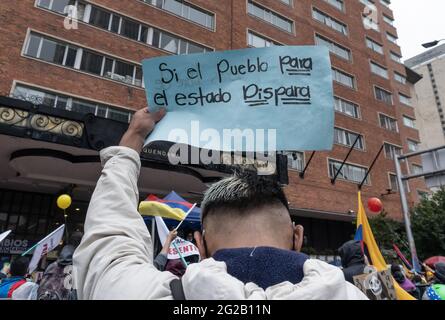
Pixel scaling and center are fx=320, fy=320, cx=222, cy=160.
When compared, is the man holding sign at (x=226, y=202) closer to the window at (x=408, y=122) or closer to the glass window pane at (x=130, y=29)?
the glass window pane at (x=130, y=29)

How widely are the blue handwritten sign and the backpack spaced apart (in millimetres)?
3281

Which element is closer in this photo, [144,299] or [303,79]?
[144,299]

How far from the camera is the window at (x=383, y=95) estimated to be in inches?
1061

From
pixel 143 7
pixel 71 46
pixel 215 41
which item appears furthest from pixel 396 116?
pixel 71 46

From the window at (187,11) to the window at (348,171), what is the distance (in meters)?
11.7

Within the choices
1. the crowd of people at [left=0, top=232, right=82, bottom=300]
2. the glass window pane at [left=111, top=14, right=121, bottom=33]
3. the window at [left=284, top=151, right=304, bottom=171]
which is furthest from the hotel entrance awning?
the glass window pane at [left=111, top=14, right=121, bottom=33]

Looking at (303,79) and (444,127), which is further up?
(444,127)

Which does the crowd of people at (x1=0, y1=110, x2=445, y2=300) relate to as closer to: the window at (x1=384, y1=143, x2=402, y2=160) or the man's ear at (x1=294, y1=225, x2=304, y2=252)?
the man's ear at (x1=294, y1=225, x2=304, y2=252)

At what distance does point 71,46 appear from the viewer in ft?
46.7

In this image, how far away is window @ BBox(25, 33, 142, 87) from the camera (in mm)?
13367

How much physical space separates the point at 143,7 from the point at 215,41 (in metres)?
4.38

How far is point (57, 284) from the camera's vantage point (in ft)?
12.8

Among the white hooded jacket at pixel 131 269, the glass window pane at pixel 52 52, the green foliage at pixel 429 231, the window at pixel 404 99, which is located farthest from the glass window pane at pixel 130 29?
the window at pixel 404 99
